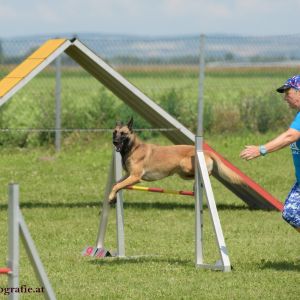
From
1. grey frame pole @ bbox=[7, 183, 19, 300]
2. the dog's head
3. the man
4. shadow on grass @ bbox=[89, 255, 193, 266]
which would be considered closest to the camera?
grey frame pole @ bbox=[7, 183, 19, 300]

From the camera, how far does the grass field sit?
23.2 ft

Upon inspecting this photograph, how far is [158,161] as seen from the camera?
10.4 metres

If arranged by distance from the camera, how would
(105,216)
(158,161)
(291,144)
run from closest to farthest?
(291,144) → (105,216) → (158,161)

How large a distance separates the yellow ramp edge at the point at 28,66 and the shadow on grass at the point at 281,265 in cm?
331

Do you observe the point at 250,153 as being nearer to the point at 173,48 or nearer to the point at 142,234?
the point at 142,234

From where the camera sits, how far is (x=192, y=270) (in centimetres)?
773

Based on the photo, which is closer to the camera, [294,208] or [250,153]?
[250,153]

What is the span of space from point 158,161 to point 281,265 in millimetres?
2735

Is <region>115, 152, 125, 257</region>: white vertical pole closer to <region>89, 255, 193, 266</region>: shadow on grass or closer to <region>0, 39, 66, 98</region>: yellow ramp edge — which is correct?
<region>89, 255, 193, 266</region>: shadow on grass

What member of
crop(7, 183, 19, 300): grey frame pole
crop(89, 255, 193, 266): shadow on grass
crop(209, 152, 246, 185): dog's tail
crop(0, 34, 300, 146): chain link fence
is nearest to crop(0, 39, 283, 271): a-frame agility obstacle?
crop(209, 152, 246, 185): dog's tail

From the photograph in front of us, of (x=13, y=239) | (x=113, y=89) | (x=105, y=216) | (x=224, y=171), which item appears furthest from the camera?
(x=113, y=89)

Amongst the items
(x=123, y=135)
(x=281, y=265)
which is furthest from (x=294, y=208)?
(x=123, y=135)

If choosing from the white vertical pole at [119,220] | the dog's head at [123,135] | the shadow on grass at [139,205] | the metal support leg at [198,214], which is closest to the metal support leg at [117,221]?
the white vertical pole at [119,220]

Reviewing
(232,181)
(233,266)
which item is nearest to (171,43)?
(232,181)
